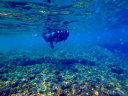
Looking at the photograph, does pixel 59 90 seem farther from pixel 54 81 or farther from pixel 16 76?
pixel 16 76

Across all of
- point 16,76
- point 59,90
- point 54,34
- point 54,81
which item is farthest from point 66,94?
point 54,34

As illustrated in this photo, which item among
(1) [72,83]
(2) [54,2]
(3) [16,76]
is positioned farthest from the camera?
(2) [54,2]

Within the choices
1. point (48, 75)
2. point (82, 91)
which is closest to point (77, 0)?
point (48, 75)

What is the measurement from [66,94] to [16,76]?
16.5ft

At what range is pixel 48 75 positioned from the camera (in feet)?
27.5

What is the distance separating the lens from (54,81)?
25.0 feet

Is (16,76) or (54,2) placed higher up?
(54,2)

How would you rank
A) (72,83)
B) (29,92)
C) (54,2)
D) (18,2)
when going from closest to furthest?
(29,92) → (72,83) → (18,2) → (54,2)

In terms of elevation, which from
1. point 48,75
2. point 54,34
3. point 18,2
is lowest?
point 48,75

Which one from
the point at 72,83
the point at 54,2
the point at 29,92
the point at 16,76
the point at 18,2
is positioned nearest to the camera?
the point at 29,92

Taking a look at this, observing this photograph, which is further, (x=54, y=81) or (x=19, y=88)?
(x=54, y=81)

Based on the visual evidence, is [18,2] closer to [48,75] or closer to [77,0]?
[77,0]

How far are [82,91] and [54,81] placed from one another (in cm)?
256

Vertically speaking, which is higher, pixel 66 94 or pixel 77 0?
pixel 77 0
